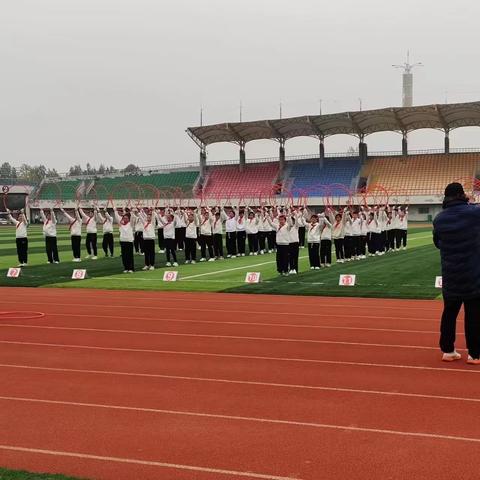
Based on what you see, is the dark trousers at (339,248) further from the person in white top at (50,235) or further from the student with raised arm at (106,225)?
the person in white top at (50,235)

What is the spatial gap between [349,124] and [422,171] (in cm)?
738

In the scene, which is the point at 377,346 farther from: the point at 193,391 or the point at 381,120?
the point at 381,120

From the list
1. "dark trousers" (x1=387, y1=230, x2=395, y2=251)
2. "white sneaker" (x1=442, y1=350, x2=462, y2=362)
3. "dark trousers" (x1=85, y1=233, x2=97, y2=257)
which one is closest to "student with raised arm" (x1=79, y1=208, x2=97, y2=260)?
"dark trousers" (x1=85, y1=233, x2=97, y2=257)

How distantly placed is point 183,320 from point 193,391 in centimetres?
491

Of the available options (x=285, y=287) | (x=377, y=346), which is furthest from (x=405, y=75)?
(x=377, y=346)

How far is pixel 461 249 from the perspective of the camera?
8.04 m

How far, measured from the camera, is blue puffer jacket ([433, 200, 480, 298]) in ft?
26.1

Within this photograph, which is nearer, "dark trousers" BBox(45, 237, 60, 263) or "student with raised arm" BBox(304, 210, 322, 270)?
"student with raised arm" BBox(304, 210, 322, 270)

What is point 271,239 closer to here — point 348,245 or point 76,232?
point 348,245

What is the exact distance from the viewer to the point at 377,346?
950 centimetres

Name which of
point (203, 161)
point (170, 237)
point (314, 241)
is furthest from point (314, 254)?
point (203, 161)

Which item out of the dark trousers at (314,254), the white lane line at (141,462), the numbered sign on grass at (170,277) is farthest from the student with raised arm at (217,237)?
the white lane line at (141,462)

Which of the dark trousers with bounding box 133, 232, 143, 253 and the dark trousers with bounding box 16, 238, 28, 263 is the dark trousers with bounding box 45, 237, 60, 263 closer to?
the dark trousers with bounding box 16, 238, 28, 263

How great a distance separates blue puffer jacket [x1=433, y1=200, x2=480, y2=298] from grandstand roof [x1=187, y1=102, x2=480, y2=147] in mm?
50481
